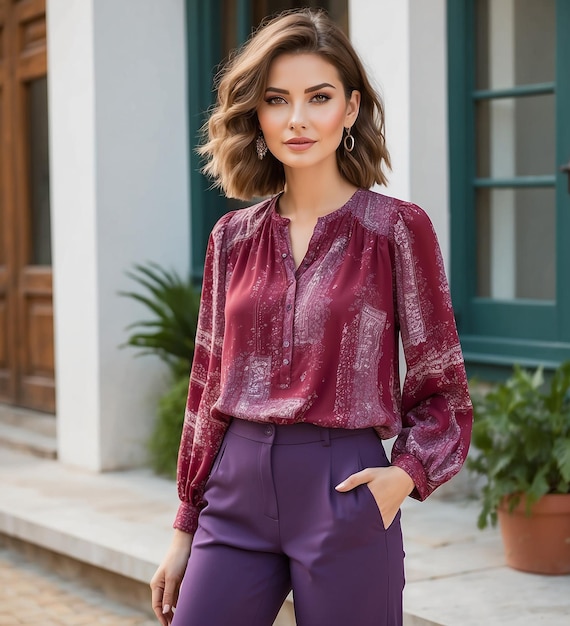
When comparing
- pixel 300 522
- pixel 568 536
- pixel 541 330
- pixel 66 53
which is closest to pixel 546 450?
pixel 568 536

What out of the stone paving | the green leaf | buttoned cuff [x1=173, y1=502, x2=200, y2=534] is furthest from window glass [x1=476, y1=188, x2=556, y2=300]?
buttoned cuff [x1=173, y1=502, x2=200, y2=534]

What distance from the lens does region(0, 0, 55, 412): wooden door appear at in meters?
7.44

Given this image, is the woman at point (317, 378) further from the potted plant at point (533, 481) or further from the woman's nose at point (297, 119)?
the potted plant at point (533, 481)

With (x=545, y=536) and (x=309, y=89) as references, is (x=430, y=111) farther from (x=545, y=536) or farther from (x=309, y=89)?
(x=309, y=89)

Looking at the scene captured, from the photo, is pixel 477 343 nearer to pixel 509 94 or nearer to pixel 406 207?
pixel 509 94

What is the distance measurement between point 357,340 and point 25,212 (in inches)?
230

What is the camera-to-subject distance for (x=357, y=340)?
2.15 m

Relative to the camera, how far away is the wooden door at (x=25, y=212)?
24.4 feet

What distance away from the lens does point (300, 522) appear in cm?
211

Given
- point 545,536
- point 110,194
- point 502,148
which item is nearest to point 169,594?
point 545,536

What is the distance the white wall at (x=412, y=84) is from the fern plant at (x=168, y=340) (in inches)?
62.2

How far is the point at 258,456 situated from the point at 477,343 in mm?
3235

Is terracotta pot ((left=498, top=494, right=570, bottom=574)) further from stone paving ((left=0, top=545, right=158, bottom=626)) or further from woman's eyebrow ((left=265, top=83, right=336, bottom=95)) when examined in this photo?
woman's eyebrow ((left=265, top=83, right=336, bottom=95))

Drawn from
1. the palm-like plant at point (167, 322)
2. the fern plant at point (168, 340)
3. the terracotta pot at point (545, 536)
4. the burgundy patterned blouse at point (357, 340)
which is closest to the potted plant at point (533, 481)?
the terracotta pot at point (545, 536)
